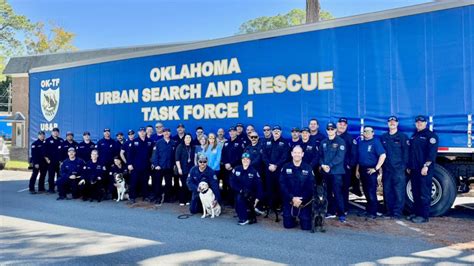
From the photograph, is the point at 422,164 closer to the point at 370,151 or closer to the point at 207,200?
the point at 370,151

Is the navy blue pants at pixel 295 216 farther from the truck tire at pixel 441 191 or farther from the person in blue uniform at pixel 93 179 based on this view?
the person in blue uniform at pixel 93 179

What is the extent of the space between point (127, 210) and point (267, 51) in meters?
4.28

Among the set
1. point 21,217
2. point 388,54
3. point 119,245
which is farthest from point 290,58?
point 21,217

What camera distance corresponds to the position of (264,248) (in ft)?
19.0

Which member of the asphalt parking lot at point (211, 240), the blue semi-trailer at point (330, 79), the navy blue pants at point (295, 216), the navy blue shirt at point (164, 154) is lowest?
the asphalt parking lot at point (211, 240)

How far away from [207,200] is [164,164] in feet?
6.56

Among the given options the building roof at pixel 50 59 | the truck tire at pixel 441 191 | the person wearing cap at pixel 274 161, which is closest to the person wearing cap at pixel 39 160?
the person wearing cap at pixel 274 161

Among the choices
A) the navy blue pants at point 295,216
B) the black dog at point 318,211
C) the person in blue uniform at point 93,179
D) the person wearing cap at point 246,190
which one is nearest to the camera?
the black dog at point 318,211

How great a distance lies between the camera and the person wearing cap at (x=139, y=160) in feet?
32.8

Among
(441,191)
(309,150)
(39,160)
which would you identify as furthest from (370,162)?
(39,160)

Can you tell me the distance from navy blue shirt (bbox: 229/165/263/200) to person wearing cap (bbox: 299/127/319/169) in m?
1.04

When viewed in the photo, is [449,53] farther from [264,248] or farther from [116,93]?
[116,93]

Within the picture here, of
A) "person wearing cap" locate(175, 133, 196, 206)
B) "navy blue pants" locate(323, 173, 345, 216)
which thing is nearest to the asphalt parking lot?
"navy blue pants" locate(323, 173, 345, 216)

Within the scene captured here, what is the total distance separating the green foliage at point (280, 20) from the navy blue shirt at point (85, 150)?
25.5m
